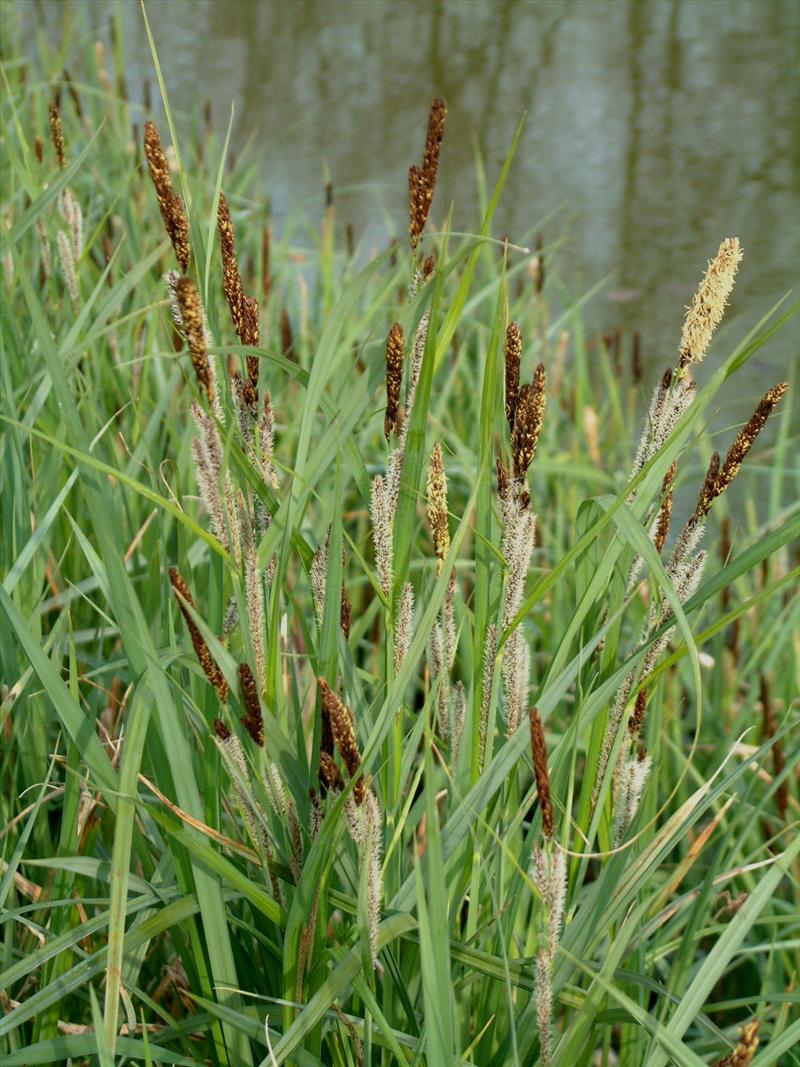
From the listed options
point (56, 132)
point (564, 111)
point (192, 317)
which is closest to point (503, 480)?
point (192, 317)

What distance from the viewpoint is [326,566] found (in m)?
0.92

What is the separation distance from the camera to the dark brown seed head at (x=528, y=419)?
0.74 m

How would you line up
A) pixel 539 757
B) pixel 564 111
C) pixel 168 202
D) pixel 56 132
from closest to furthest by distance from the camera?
pixel 539 757 < pixel 168 202 < pixel 56 132 < pixel 564 111

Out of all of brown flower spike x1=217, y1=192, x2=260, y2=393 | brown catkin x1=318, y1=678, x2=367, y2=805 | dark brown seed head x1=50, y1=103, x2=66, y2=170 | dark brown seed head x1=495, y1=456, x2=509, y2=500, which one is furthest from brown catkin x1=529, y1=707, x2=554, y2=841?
dark brown seed head x1=50, y1=103, x2=66, y2=170

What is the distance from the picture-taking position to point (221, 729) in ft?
2.51

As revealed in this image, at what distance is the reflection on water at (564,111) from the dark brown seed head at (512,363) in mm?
2967

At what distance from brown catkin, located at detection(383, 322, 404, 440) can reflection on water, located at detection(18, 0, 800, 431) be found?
2964 mm

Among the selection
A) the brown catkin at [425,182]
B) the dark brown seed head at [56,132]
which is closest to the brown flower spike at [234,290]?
the brown catkin at [425,182]

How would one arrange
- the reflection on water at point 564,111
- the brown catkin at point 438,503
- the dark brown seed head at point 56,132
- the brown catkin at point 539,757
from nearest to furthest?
1. the brown catkin at point 539,757
2. the brown catkin at point 438,503
3. the dark brown seed head at point 56,132
4. the reflection on water at point 564,111

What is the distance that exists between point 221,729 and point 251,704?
0.13 feet

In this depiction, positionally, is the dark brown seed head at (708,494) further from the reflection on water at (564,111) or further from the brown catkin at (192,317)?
the reflection on water at (564,111)

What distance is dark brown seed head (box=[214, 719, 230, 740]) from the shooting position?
758 mm

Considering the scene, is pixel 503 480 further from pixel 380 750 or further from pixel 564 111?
pixel 564 111

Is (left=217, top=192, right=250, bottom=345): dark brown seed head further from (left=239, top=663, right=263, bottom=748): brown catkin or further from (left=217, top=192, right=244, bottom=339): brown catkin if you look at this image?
(left=239, top=663, right=263, bottom=748): brown catkin
